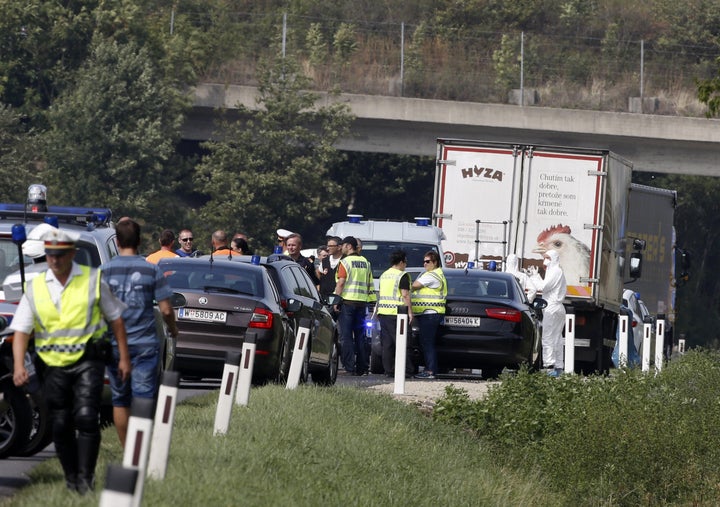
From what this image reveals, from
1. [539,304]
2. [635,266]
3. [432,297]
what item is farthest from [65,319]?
[635,266]

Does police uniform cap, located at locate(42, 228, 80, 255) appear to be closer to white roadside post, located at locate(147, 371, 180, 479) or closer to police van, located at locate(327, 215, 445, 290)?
white roadside post, located at locate(147, 371, 180, 479)

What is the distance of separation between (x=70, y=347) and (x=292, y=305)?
902 cm

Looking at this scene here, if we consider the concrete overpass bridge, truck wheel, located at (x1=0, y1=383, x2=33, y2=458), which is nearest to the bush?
truck wheel, located at (x1=0, y1=383, x2=33, y2=458)

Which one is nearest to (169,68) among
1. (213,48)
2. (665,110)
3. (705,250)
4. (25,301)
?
(213,48)

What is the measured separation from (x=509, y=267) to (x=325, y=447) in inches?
543

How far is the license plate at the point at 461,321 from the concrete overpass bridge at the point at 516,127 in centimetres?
2670

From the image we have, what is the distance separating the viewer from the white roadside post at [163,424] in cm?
891

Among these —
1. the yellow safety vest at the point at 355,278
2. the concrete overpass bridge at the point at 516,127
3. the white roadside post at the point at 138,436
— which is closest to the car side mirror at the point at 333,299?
the yellow safety vest at the point at 355,278

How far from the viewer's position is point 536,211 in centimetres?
2653

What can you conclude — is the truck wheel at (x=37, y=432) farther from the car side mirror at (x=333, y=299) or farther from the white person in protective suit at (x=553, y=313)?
the white person in protective suit at (x=553, y=313)

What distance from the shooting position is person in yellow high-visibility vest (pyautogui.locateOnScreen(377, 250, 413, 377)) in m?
21.5

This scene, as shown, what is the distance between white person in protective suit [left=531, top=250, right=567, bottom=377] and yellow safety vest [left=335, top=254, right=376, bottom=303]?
Result: 114 inches

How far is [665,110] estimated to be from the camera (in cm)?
4978

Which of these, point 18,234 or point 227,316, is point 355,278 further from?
point 18,234
